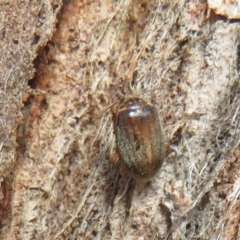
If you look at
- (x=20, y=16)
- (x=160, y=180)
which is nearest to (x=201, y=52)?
(x=160, y=180)

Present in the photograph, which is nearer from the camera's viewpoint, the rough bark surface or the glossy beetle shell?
the rough bark surface

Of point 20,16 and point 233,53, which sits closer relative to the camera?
point 20,16

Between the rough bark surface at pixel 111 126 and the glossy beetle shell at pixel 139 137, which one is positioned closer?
the rough bark surface at pixel 111 126

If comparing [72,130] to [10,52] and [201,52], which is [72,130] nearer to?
[10,52]
